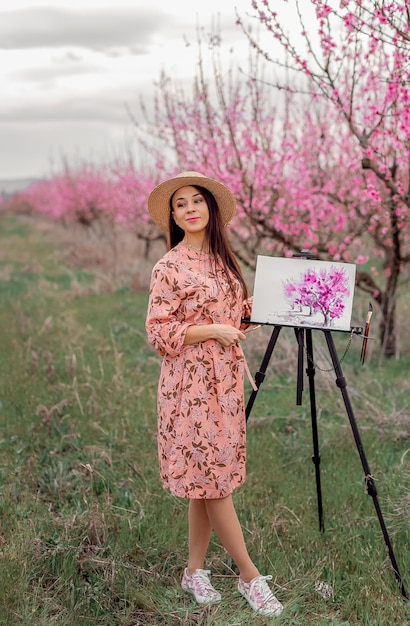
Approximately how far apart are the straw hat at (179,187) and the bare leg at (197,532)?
1296mm

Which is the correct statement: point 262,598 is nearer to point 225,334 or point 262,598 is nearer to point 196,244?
point 225,334

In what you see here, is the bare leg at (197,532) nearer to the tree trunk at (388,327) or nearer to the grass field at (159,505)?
the grass field at (159,505)

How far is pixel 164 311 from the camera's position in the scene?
294cm

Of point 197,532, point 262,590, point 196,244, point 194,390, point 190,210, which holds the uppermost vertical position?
point 190,210

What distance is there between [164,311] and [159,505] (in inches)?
63.7

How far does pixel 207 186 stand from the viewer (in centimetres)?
310

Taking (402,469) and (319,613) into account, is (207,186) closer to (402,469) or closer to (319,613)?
(319,613)

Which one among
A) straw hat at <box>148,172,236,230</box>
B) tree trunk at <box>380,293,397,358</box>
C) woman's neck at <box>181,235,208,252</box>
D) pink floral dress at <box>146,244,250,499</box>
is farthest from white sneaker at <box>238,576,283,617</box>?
tree trunk at <box>380,293,397,358</box>

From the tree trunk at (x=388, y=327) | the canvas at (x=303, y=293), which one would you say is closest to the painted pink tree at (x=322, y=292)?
the canvas at (x=303, y=293)

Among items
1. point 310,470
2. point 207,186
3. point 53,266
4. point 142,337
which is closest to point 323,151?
point 142,337

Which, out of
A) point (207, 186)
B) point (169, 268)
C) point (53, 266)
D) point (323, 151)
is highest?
point (323, 151)

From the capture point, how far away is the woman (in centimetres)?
294

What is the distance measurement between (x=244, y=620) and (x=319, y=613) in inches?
14.9

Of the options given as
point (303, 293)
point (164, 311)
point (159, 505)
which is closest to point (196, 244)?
point (164, 311)
